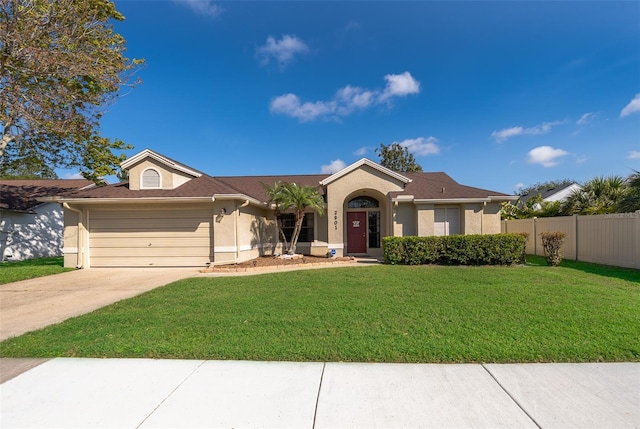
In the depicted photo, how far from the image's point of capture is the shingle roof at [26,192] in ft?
54.6

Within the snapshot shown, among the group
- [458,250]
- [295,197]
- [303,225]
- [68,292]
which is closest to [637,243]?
[458,250]

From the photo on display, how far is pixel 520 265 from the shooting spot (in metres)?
11.3

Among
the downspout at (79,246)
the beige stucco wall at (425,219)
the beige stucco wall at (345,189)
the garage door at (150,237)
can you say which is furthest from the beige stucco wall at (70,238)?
the beige stucco wall at (425,219)

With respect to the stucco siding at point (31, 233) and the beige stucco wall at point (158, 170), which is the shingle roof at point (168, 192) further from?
the stucco siding at point (31, 233)

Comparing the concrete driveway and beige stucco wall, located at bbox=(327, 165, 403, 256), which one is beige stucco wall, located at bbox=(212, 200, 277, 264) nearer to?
the concrete driveway

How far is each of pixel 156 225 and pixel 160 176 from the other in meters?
2.18

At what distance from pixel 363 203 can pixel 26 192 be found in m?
20.4

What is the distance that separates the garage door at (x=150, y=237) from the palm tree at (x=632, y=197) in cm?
1621

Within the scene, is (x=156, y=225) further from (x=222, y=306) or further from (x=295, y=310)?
(x=295, y=310)

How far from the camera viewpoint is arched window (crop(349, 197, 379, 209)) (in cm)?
1557

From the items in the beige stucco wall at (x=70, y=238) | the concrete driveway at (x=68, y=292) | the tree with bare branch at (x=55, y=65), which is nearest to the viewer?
the concrete driveway at (x=68, y=292)

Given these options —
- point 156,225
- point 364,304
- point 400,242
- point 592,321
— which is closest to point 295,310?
point 364,304

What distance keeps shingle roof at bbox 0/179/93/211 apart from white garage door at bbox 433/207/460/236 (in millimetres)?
18463

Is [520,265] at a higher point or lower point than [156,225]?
lower
